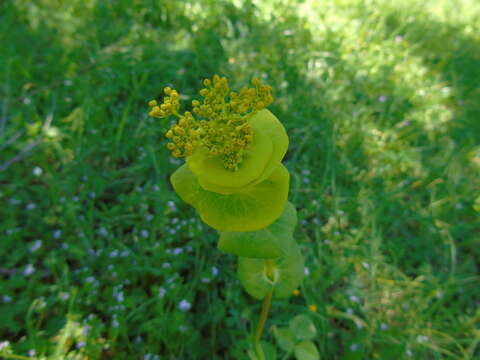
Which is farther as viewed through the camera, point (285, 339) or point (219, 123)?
point (285, 339)

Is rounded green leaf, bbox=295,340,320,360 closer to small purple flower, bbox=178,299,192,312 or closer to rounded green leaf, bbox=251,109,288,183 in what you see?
small purple flower, bbox=178,299,192,312

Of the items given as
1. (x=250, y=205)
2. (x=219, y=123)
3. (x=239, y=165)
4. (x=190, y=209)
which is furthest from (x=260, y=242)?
(x=190, y=209)

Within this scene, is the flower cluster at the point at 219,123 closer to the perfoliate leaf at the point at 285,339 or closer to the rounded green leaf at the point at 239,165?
the rounded green leaf at the point at 239,165

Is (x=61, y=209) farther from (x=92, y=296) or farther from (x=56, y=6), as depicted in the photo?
(x=56, y=6)

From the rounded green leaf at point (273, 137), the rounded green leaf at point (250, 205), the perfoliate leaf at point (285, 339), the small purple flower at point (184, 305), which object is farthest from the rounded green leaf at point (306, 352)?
the rounded green leaf at point (273, 137)

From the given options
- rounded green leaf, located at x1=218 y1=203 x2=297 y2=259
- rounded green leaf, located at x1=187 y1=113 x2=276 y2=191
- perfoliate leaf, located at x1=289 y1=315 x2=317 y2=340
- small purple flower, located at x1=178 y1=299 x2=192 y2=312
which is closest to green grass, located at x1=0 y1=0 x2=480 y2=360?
small purple flower, located at x1=178 y1=299 x2=192 y2=312

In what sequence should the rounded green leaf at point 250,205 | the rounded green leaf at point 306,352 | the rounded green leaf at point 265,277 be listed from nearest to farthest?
the rounded green leaf at point 250,205
the rounded green leaf at point 265,277
the rounded green leaf at point 306,352

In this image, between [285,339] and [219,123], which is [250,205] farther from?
[285,339]
